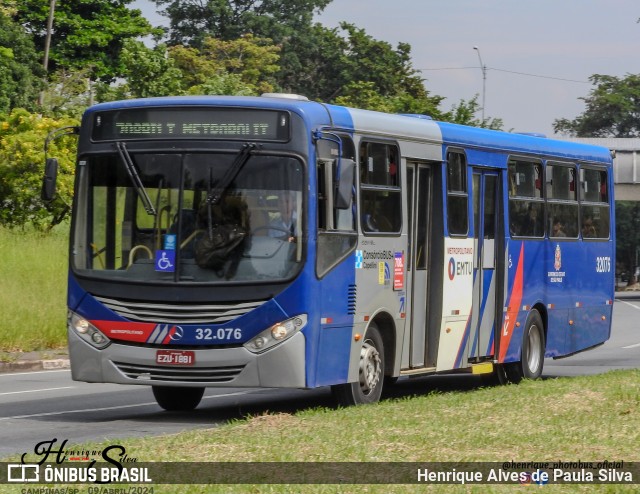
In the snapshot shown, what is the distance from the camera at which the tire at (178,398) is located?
15336 millimetres

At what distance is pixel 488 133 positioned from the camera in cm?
1791

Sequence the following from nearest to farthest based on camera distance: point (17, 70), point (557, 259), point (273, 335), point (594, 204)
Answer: point (273, 335) → point (557, 259) → point (594, 204) → point (17, 70)

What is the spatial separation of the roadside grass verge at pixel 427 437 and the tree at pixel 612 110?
8605cm

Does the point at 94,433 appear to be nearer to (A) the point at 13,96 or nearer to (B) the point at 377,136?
(B) the point at 377,136

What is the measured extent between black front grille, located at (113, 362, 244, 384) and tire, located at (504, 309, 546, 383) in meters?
6.36

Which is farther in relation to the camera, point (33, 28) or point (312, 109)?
point (33, 28)

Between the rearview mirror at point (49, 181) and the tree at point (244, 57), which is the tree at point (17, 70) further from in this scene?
the rearview mirror at point (49, 181)

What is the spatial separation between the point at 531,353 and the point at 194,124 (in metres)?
7.20

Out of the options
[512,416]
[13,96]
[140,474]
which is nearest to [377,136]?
[512,416]

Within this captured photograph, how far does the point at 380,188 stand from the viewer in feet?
49.1

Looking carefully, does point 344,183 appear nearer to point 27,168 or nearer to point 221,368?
point 221,368

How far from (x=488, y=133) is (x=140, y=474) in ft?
32.0


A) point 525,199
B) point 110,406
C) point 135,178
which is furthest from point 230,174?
point 525,199

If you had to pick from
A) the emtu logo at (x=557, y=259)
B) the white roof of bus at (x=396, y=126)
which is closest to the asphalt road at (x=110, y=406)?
the emtu logo at (x=557, y=259)
